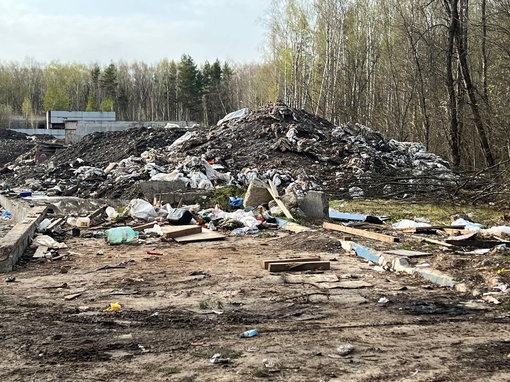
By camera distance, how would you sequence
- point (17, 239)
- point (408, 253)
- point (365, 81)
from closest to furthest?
point (408, 253), point (17, 239), point (365, 81)

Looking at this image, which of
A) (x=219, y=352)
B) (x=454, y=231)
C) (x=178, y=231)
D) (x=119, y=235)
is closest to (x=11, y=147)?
(x=119, y=235)

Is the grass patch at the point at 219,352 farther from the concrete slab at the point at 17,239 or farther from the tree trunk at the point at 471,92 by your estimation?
the tree trunk at the point at 471,92

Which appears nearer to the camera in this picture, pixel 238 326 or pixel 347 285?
pixel 238 326

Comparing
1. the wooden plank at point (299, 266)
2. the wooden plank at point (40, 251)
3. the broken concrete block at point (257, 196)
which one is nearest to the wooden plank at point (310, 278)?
the wooden plank at point (299, 266)

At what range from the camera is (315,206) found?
1118 centimetres

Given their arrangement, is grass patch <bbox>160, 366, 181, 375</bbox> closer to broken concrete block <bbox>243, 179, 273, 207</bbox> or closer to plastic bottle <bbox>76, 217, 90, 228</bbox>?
plastic bottle <bbox>76, 217, 90, 228</bbox>

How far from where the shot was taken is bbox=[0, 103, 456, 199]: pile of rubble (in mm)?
14781

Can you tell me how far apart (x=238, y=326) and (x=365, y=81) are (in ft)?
93.3

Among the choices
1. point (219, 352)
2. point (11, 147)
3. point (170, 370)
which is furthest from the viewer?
point (11, 147)

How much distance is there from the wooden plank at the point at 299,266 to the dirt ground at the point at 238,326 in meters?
0.15

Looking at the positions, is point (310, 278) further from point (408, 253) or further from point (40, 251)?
point (40, 251)

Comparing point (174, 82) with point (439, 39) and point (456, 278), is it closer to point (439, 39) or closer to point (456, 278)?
point (439, 39)

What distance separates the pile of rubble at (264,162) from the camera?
14781mm

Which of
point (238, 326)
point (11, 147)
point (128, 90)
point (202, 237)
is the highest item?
point (128, 90)
